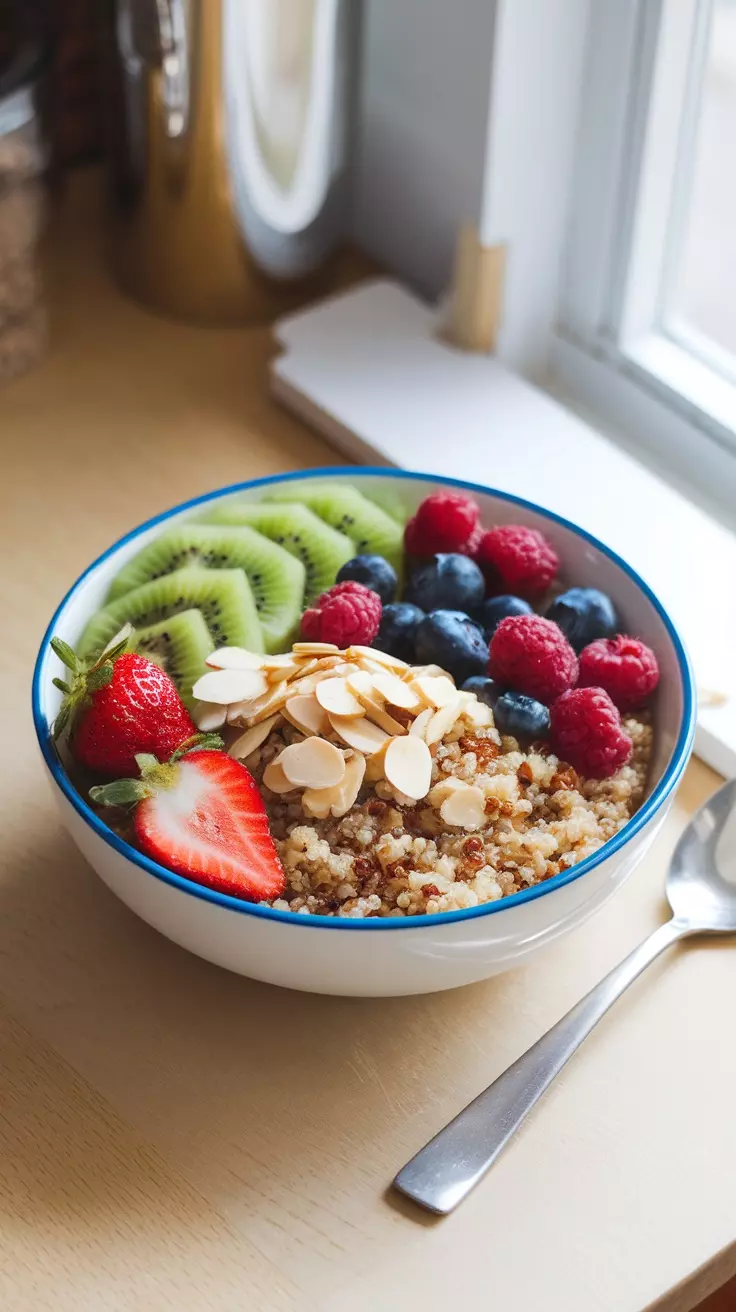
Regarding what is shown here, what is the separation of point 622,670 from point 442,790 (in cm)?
14

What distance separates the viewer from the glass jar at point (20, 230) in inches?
42.8

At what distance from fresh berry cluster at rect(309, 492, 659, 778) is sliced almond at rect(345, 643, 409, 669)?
26mm

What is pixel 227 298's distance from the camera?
1.27 metres

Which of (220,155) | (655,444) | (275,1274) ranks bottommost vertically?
(275,1274)

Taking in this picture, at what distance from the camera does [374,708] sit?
0.79m

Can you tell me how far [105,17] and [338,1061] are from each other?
83 cm

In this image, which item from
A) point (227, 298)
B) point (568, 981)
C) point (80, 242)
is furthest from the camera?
point (80, 242)

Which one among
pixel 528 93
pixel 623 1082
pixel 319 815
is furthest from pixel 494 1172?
A: pixel 528 93

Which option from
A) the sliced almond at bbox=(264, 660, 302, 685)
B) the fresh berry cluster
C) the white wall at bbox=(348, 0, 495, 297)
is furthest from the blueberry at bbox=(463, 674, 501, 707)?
the white wall at bbox=(348, 0, 495, 297)

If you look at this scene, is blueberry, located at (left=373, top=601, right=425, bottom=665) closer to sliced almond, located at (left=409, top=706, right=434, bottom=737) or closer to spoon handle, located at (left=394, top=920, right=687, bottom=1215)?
sliced almond, located at (left=409, top=706, right=434, bottom=737)

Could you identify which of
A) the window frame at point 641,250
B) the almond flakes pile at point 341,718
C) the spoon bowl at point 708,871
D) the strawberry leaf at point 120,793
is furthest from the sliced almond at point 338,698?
the window frame at point 641,250

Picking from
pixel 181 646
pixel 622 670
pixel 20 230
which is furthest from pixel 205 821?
pixel 20 230

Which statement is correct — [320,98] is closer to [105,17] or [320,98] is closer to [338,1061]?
[105,17]

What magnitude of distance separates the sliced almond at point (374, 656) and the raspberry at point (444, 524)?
11cm
